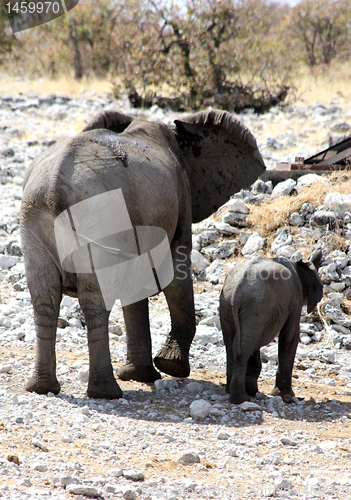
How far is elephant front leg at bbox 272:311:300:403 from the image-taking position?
492 centimetres

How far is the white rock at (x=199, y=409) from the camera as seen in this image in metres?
4.27

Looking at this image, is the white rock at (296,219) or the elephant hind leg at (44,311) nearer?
the elephant hind leg at (44,311)

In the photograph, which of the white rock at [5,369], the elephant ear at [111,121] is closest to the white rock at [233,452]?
the white rock at [5,369]

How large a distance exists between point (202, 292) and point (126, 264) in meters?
3.06

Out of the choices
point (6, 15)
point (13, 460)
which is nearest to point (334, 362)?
point (13, 460)

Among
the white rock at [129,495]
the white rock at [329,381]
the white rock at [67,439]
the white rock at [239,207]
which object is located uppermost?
the white rock at [239,207]

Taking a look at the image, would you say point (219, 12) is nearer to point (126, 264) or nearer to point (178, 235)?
point (178, 235)

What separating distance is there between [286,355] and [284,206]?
3.47 meters

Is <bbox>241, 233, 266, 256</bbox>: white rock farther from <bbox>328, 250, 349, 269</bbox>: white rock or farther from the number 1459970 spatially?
the number 1459970

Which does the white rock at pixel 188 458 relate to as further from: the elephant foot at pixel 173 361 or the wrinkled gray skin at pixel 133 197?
the elephant foot at pixel 173 361

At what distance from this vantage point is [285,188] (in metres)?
8.52

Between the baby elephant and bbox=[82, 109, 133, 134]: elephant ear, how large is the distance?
65.5 inches

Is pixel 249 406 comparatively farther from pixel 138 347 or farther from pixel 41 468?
pixel 41 468

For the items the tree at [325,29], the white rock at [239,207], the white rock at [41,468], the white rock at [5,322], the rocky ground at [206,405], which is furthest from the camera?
the tree at [325,29]
